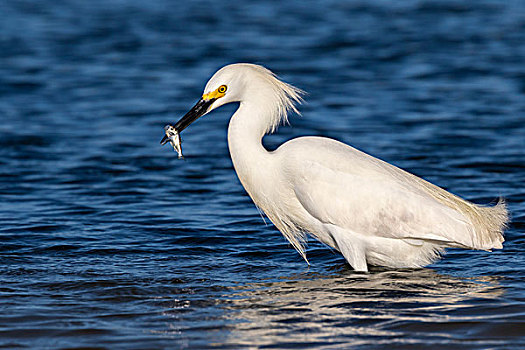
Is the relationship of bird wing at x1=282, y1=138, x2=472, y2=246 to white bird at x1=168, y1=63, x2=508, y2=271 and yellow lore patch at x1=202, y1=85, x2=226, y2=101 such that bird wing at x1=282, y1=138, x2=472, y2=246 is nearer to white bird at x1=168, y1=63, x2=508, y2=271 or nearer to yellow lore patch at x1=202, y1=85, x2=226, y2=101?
white bird at x1=168, y1=63, x2=508, y2=271

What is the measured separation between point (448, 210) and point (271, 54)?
37.6ft

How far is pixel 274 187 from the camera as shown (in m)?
7.26

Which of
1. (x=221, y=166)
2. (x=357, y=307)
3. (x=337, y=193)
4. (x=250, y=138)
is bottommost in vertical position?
(x=357, y=307)

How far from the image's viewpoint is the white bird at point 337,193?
7.03 metres

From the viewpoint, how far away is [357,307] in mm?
6398

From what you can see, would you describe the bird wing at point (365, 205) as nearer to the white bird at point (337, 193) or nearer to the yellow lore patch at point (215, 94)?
the white bird at point (337, 193)

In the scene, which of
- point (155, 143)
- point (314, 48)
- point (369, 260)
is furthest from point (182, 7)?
point (369, 260)

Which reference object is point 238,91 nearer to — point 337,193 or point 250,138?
point 250,138

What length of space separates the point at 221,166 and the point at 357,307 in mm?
5160

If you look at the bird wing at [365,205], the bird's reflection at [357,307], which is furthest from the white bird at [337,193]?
the bird's reflection at [357,307]

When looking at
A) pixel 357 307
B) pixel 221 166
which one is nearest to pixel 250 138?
pixel 357 307

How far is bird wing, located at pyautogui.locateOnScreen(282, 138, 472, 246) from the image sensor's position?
23.0 feet

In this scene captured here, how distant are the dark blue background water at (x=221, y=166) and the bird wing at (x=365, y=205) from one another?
416 millimetres

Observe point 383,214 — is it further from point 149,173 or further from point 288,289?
point 149,173
